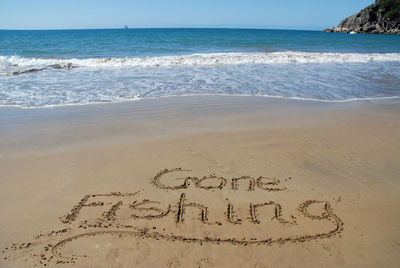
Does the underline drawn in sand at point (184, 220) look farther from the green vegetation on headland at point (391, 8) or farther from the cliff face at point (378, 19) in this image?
the green vegetation on headland at point (391, 8)

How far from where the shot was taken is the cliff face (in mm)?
66188

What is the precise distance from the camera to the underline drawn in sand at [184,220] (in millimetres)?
2855

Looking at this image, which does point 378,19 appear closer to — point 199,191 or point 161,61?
point 161,61

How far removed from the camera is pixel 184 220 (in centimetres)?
317

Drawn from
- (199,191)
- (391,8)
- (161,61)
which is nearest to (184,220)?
(199,191)

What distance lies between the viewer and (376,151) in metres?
4.80

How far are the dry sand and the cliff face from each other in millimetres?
76108

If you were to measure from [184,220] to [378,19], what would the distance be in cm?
8520

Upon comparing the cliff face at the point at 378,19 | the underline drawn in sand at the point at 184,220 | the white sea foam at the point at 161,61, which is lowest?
the underline drawn in sand at the point at 184,220

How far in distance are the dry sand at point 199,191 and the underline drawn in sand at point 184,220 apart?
1cm

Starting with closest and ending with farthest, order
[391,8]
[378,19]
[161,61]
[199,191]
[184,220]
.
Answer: [184,220], [199,191], [161,61], [391,8], [378,19]

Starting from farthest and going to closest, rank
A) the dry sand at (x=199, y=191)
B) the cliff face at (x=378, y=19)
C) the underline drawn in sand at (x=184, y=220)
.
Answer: the cliff face at (x=378, y=19) → the underline drawn in sand at (x=184, y=220) → the dry sand at (x=199, y=191)

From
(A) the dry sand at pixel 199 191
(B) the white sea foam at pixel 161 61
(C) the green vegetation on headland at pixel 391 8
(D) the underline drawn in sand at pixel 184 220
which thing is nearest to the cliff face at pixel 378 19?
(C) the green vegetation on headland at pixel 391 8

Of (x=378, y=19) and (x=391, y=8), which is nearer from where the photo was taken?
(x=391, y=8)
